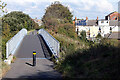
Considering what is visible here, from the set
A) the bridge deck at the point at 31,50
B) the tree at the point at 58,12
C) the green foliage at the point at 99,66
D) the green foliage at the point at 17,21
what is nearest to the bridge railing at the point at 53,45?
the bridge deck at the point at 31,50

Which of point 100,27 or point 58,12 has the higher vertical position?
point 58,12

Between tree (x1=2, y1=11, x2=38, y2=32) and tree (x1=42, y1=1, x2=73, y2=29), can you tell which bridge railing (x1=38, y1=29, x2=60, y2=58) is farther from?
tree (x1=42, y1=1, x2=73, y2=29)

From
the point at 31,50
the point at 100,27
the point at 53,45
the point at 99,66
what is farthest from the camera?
the point at 100,27

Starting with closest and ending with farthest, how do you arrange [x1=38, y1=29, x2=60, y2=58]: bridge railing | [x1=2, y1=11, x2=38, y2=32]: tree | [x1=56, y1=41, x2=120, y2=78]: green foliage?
[x1=56, y1=41, x2=120, y2=78]: green foliage
[x1=38, y1=29, x2=60, y2=58]: bridge railing
[x1=2, y1=11, x2=38, y2=32]: tree

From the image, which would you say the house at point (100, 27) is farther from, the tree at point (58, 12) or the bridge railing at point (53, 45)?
the bridge railing at point (53, 45)

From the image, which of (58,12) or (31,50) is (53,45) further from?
(58,12)

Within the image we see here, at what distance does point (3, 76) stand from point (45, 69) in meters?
2.18

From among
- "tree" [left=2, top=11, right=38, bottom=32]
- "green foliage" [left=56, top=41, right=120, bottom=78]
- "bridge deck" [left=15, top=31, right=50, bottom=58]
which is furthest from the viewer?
"tree" [left=2, top=11, right=38, bottom=32]

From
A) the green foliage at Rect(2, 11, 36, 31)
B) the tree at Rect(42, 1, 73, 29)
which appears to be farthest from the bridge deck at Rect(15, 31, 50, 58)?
the tree at Rect(42, 1, 73, 29)

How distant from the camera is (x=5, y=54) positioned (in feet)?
41.5

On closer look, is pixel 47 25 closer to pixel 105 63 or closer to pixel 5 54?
pixel 5 54

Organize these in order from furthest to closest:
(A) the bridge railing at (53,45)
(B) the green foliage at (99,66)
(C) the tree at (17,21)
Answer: (C) the tree at (17,21), (A) the bridge railing at (53,45), (B) the green foliage at (99,66)

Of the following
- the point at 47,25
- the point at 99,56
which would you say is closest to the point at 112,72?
the point at 99,56

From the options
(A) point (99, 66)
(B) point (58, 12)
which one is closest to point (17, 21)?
(B) point (58, 12)
